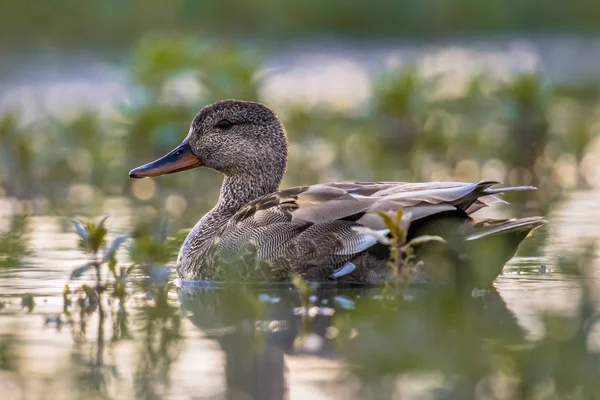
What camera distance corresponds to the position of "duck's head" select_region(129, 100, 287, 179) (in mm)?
8156

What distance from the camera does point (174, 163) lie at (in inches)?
328

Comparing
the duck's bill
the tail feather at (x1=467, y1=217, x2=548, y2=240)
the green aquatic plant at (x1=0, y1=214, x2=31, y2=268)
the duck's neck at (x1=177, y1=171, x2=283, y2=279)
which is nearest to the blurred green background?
the green aquatic plant at (x1=0, y1=214, x2=31, y2=268)

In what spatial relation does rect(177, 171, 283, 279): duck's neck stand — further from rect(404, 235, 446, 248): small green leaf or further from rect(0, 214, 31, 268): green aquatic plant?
rect(404, 235, 446, 248): small green leaf

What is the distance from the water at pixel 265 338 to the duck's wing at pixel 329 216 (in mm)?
209

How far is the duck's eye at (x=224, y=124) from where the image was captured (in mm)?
8234

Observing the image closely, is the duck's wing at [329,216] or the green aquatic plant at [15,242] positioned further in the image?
the green aquatic plant at [15,242]

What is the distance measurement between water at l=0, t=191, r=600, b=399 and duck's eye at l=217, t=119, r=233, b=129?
4.41 feet

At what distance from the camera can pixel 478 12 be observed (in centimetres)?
2328

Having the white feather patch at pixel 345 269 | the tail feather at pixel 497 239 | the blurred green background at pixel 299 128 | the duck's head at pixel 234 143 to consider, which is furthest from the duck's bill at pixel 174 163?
the tail feather at pixel 497 239

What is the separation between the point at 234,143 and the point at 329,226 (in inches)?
58.6

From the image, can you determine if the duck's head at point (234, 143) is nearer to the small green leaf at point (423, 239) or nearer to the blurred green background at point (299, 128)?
the blurred green background at point (299, 128)

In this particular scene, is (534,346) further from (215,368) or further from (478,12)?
(478,12)

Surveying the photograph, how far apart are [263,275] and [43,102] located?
8.93 meters

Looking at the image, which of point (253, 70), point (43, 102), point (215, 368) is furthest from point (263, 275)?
point (43, 102)
